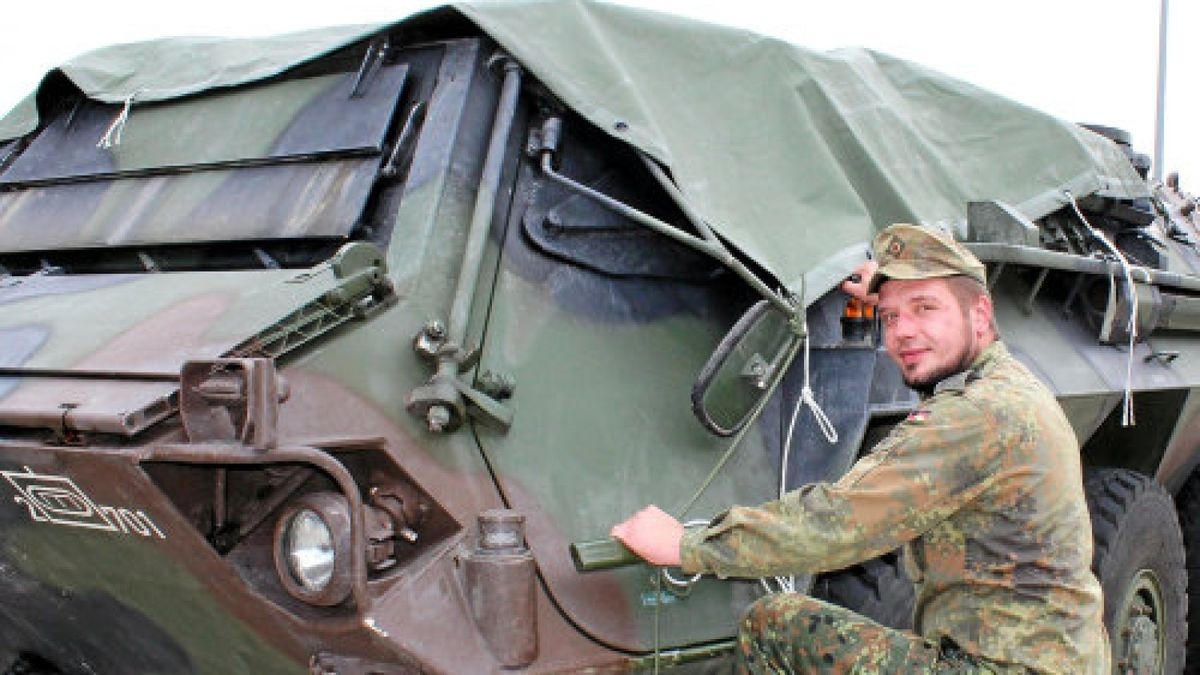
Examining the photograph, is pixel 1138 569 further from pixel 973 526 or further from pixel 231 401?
pixel 231 401

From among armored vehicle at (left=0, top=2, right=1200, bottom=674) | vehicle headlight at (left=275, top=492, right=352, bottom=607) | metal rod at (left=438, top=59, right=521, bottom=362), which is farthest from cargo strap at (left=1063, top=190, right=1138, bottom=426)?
vehicle headlight at (left=275, top=492, right=352, bottom=607)

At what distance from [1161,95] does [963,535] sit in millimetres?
11295

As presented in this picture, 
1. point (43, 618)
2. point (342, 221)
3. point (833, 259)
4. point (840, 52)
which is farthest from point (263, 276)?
point (840, 52)

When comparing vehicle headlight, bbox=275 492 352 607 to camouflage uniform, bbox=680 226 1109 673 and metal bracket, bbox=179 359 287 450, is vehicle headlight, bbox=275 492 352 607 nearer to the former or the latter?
metal bracket, bbox=179 359 287 450

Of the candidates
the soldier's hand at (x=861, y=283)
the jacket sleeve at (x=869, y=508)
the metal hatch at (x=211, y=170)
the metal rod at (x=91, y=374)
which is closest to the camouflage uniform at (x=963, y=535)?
the jacket sleeve at (x=869, y=508)

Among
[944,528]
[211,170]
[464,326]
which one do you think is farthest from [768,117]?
[211,170]

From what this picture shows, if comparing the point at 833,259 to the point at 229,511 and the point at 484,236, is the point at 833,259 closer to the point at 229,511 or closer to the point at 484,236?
the point at 484,236

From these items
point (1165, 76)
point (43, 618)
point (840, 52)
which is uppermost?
point (840, 52)

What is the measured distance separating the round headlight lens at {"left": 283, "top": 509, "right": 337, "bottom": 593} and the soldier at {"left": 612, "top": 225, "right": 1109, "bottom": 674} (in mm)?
557

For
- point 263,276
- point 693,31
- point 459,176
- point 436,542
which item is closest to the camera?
point 436,542

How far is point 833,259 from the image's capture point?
313cm

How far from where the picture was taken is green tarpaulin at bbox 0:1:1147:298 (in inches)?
122

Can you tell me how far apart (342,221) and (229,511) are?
2.56 ft

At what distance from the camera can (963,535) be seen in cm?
255
